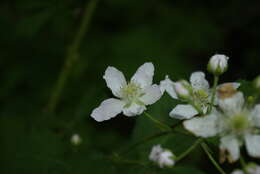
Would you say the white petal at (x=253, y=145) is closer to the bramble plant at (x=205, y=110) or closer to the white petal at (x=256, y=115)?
the bramble plant at (x=205, y=110)

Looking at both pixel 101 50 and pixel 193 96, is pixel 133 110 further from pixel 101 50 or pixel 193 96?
pixel 101 50

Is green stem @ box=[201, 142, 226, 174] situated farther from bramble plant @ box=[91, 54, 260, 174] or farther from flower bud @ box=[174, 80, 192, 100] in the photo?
flower bud @ box=[174, 80, 192, 100]

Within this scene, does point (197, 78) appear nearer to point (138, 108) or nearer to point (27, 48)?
point (138, 108)

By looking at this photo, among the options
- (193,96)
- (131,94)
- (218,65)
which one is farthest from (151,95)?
(218,65)

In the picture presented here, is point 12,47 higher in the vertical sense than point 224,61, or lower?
higher

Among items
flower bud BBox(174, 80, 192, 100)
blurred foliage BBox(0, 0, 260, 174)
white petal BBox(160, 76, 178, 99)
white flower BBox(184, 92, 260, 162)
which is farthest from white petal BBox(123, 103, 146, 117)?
blurred foliage BBox(0, 0, 260, 174)

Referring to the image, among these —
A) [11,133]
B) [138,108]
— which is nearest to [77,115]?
[11,133]

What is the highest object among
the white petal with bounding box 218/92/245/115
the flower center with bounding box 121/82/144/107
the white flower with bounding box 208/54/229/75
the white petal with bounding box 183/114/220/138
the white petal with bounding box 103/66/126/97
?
the white petal with bounding box 103/66/126/97
